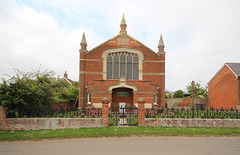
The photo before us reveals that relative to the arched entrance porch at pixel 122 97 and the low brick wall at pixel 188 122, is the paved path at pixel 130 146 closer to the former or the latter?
the low brick wall at pixel 188 122

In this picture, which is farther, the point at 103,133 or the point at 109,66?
the point at 109,66

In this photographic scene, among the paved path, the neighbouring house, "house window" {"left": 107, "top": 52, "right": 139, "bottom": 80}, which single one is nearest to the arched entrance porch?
"house window" {"left": 107, "top": 52, "right": 139, "bottom": 80}

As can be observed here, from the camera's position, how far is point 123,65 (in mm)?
23062

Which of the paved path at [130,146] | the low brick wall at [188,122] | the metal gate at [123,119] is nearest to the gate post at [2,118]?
the paved path at [130,146]

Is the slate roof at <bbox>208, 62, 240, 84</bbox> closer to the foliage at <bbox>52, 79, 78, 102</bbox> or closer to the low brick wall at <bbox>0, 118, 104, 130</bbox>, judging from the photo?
the low brick wall at <bbox>0, 118, 104, 130</bbox>

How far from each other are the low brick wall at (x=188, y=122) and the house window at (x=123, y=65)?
12.5 metres

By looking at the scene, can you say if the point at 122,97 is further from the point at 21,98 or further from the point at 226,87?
the point at 226,87

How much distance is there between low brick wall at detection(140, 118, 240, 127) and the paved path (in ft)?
7.13

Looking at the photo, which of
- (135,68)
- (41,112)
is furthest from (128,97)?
(41,112)

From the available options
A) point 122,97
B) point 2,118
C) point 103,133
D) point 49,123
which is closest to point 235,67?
point 122,97

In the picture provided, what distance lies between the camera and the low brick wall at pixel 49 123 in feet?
32.9

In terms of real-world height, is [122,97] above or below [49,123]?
above

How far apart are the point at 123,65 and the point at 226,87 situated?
1657cm

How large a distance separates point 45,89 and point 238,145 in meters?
12.3
